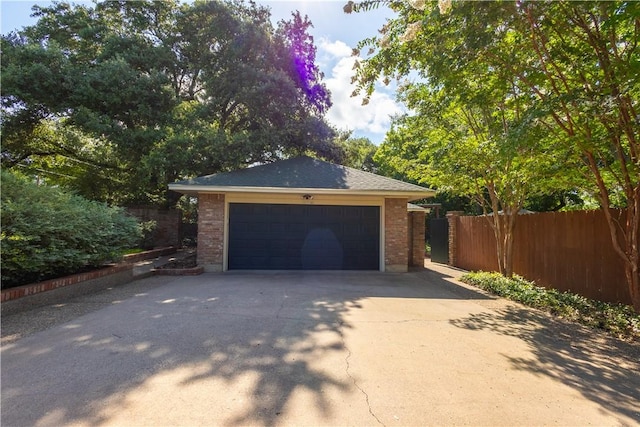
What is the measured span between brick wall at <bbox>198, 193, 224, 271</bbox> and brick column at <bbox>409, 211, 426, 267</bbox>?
6.35m

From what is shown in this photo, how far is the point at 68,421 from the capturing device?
2258mm

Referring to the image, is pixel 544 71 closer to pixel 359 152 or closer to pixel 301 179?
pixel 301 179

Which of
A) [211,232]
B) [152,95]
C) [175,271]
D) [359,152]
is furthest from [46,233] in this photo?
[359,152]

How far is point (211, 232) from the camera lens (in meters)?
A: 9.38

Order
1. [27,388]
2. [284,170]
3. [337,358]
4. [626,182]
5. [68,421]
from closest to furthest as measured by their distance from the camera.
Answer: [68,421], [27,388], [337,358], [626,182], [284,170]

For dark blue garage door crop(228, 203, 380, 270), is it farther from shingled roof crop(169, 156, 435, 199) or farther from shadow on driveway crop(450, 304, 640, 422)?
shadow on driveway crop(450, 304, 640, 422)

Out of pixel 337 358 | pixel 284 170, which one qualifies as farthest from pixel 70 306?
pixel 284 170

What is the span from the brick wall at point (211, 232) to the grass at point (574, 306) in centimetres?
690

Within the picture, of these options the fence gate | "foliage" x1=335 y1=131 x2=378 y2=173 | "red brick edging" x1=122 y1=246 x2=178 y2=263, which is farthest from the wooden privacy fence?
"red brick edging" x1=122 y1=246 x2=178 y2=263

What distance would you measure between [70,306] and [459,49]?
6.98 metres

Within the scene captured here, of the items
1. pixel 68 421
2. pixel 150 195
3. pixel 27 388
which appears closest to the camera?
pixel 68 421

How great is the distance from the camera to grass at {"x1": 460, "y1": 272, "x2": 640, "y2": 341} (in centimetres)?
470

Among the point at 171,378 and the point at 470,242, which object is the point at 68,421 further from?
the point at 470,242

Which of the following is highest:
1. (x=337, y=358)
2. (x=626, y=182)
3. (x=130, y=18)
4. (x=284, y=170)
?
(x=130, y=18)
